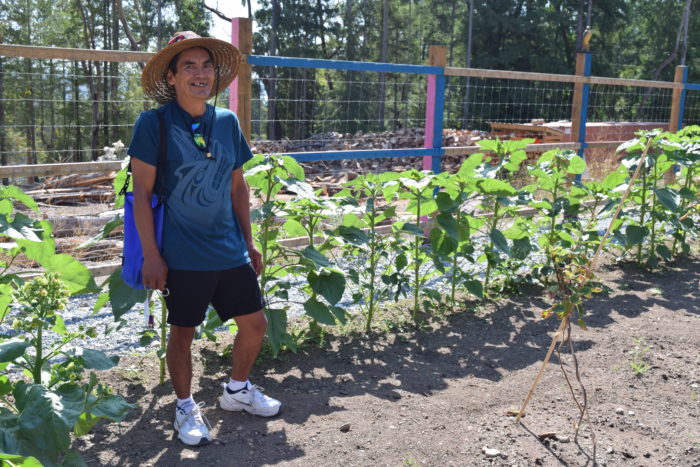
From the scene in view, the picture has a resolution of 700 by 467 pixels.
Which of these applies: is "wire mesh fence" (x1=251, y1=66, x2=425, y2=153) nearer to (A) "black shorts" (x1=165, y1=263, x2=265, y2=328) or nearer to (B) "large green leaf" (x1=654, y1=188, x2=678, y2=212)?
(B) "large green leaf" (x1=654, y1=188, x2=678, y2=212)

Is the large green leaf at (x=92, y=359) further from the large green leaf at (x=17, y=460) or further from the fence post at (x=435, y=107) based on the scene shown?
the fence post at (x=435, y=107)

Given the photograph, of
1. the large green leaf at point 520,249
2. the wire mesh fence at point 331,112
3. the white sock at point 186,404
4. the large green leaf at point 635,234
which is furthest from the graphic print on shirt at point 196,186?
the wire mesh fence at point 331,112

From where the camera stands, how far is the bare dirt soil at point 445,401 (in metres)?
2.95

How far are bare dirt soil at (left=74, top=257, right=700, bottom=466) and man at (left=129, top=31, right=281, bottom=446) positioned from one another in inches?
12.4

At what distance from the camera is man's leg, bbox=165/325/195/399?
9.84ft

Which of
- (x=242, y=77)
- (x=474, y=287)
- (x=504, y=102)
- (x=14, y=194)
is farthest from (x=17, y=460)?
(x=504, y=102)

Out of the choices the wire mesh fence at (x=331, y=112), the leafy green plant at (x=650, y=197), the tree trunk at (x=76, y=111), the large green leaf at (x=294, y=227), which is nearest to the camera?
the large green leaf at (x=294, y=227)

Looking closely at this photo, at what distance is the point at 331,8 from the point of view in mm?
40656

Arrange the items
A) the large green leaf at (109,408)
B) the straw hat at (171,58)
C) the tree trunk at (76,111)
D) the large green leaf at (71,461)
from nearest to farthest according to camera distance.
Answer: the large green leaf at (71,461) < the large green leaf at (109,408) < the straw hat at (171,58) < the tree trunk at (76,111)

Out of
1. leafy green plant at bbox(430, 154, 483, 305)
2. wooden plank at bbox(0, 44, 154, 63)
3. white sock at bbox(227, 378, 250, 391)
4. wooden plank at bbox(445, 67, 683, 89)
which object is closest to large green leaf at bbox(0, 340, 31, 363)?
white sock at bbox(227, 378, 250, 391)

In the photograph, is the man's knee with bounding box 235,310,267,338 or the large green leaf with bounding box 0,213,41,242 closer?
the large green leaf with bounding box 0,213,41,242

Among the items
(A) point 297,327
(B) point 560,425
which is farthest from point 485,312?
(B) point 560,425

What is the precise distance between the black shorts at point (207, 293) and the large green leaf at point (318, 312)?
30.5 inches

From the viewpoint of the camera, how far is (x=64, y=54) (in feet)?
14.8
